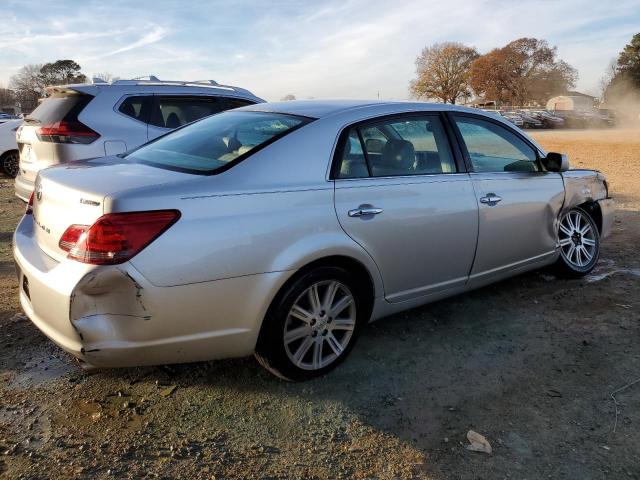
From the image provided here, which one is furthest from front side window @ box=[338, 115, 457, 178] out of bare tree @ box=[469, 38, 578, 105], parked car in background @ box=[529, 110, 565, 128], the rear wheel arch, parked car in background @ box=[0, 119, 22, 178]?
bare tree @ box=[469, 38, 578, 105]

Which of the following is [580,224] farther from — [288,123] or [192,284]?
[192,284]

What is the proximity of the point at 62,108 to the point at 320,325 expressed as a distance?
4359 millimetres

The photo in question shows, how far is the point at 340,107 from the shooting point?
3426mm

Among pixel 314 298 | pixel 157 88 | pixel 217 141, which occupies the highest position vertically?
pixel 157 88

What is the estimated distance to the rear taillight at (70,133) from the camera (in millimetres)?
5703

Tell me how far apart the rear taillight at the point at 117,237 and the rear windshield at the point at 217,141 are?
1.61 ft

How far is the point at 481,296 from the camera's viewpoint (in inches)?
175

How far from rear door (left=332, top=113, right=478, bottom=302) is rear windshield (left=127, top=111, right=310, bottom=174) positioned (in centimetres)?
41

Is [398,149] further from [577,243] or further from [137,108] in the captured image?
[137,108]

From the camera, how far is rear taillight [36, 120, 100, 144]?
5.70m

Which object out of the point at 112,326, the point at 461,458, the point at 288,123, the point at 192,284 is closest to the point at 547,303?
the point at 461,458

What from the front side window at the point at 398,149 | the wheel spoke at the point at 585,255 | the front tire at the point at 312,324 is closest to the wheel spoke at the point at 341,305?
the front tire at the point at 312,324

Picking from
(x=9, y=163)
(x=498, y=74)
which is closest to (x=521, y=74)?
(x=498, y=74)

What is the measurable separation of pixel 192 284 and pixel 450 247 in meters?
1.78
